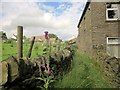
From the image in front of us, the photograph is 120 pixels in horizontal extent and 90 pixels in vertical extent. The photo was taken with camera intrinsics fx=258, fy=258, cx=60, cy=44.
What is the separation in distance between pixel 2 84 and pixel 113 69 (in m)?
4.75

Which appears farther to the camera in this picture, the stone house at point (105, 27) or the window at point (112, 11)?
the window at point (112, 11)

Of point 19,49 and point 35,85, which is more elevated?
point 19,49

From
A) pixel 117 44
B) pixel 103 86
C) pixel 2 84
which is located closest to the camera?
pixel 2 84

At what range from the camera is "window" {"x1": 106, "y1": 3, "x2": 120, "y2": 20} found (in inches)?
763

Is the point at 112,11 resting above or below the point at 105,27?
above

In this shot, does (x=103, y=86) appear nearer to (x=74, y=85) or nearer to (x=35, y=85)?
(x=74, y=85)

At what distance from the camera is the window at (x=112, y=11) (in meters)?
19.4

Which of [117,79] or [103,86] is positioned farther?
[117,79]

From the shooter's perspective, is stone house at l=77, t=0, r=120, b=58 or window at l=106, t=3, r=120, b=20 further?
window at l=106, t=3, r=120, b=20

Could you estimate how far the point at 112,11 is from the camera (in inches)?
770

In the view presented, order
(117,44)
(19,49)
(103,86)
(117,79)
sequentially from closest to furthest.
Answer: (19,49) < (103,86) < (117,79) < (117,44)

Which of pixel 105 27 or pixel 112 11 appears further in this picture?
pixel 112 11

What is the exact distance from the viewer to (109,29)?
1936 centimetres

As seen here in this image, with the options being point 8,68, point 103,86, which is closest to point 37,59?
point 8,68
